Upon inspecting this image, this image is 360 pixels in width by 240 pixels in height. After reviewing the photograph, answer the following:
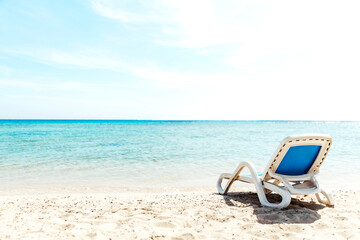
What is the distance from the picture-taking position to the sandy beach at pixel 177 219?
3.00 m

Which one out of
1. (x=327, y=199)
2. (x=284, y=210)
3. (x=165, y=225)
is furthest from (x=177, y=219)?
(x=327, y=199)

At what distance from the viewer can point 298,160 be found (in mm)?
4176

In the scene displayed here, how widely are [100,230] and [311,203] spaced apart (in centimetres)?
361

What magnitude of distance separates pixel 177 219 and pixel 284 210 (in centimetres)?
173

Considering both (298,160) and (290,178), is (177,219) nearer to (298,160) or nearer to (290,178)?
(290,178)

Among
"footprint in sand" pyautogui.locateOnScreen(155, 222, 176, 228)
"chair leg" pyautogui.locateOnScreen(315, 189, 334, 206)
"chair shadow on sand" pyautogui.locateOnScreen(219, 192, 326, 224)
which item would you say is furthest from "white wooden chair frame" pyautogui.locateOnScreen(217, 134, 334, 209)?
"footprint in sand" pyautogui.locateOnScreen(155, 222, 176, 228)

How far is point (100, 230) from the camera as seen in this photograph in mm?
3125

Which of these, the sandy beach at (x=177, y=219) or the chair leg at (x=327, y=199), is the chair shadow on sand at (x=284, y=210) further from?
the chair leg at (x=327, y=199)

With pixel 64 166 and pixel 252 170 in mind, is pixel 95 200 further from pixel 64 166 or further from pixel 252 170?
pixel 64 166

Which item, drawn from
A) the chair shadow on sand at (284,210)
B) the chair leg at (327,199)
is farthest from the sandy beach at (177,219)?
the chair leg at (327,199)

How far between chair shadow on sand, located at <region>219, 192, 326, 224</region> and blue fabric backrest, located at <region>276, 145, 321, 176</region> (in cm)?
58

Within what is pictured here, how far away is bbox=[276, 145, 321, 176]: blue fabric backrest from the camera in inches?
159

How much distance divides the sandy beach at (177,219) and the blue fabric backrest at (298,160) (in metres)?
0.61

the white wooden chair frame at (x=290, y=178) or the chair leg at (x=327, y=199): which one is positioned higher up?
the white wooden chair frame at (x=290, y=178)
